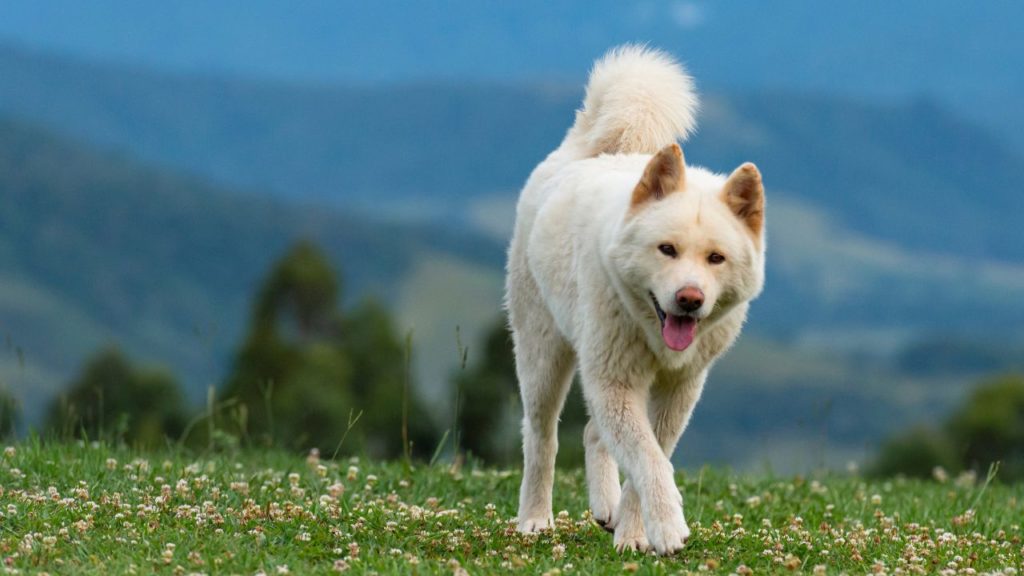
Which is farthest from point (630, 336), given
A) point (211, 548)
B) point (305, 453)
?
point (305, 453)

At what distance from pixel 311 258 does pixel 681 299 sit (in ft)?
264

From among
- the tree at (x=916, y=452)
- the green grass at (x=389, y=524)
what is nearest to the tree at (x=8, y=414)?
the green grass at (x=389, y=524)

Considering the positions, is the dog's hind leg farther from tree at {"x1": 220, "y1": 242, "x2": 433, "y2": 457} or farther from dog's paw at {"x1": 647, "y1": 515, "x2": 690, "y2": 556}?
tree at {"x1": 220, "y1": 242, "x2": 433, "y2": 457}

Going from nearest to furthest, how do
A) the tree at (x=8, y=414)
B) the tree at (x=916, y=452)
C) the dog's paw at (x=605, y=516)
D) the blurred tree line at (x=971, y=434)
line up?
the dog's paw at (x=605, y=516) → the tree at (x=8, y=414) → the blurred tree line at (x=971, y=434) → the tree at (x=916, y=452)

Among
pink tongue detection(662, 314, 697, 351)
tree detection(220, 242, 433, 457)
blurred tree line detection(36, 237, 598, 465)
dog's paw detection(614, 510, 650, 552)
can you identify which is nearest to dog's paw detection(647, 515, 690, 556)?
dog's paw detection(614, 510, 650, 552)

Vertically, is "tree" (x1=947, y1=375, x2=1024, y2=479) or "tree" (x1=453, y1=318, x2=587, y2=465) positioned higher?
"tree" (x1=947, y1=375, x2=1024, y2=479)

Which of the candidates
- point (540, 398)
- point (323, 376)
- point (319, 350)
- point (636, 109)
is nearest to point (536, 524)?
point (540, 398)

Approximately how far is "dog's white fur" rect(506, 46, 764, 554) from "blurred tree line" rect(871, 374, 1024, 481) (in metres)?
53.6

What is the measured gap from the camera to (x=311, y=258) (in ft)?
281

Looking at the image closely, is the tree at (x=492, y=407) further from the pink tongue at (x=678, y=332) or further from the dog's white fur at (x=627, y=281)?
the pink tongue at (x=678, y=332)

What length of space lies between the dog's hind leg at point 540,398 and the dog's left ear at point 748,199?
1514 millimetres

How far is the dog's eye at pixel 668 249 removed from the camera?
6379 mm

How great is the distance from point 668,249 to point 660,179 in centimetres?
39

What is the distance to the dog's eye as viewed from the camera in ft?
20.9
